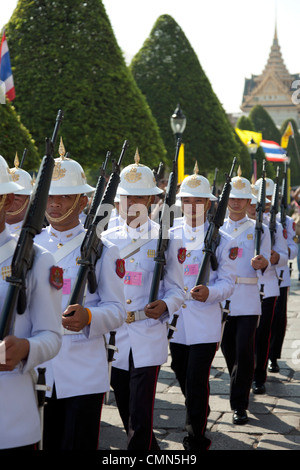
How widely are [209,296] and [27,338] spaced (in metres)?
2.83

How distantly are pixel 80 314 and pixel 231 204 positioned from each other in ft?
13.5

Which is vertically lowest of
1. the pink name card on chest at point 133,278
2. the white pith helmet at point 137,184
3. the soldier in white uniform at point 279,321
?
the soldier in white uniform at point 279,321

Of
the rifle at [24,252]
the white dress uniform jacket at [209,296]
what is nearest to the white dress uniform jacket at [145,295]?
the white dress uniform jacket at [209,296]

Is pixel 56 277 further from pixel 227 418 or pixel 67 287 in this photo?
pixel 227 418

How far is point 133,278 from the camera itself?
5.02 meters

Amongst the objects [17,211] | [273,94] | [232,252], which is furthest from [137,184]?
[273,94]

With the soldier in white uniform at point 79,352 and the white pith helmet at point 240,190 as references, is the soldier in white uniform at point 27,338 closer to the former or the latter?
the soldier in white uniform at point 79,352

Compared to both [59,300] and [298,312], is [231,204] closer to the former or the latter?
[59,300]

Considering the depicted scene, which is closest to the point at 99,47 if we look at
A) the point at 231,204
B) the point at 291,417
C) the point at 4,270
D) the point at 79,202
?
the point at 231,204

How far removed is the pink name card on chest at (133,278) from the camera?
5.00 meters

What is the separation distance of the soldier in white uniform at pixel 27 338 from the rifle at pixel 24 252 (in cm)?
8

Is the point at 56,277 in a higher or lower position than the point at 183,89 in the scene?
lower

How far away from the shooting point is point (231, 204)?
7527mm

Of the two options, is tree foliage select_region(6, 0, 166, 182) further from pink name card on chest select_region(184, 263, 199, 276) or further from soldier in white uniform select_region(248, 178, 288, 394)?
pink name card on chest select_region(184, 263, 199, 276)
